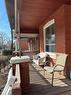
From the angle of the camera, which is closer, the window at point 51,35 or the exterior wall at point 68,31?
the exterior wall at point 68,31

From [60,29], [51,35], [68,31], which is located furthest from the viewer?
[51,35]

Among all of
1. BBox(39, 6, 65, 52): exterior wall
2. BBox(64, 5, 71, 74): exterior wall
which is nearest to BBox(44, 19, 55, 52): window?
BBox(39, 6, 65, 52): exterior wall

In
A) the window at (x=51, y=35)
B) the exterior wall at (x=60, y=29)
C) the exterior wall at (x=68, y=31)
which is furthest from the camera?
the window at (x=51, y=35)

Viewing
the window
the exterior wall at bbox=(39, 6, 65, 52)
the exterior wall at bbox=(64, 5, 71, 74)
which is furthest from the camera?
the window

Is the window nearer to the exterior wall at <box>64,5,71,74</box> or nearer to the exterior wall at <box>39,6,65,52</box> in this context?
the exterior wall at <box>39,6,65,52</box>

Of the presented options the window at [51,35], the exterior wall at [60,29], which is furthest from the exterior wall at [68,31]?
the window at [51,35]

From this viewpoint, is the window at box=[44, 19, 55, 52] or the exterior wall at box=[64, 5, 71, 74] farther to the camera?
the window at box=[44, 19, 55, 52]

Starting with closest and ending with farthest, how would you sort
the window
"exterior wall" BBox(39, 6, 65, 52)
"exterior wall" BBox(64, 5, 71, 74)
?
"exterior wall" BBox(64, 5, 71, 74) < "exterior wall" BBox(39, 6, 65, 52) < the window

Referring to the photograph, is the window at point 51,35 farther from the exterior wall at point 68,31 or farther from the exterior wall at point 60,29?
the exterior wall at point 68,31

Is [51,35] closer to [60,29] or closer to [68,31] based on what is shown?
[60,29]

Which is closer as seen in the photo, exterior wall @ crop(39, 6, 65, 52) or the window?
exterior wall @ crop(39, 6, 65, 52)

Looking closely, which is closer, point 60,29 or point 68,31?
point 68,31

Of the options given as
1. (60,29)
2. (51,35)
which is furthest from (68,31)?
(51,35)

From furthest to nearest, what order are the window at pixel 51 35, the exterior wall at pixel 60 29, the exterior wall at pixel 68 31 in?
the window at pixel 51 35
the exterior wall at pixel 60 29
the exterior wall at pixel 68 31
